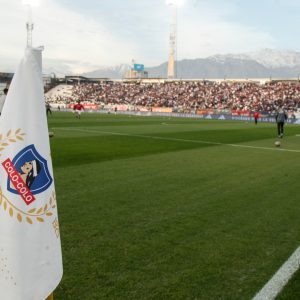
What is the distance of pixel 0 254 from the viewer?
2223 mm

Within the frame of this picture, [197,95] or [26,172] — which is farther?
[197,95]

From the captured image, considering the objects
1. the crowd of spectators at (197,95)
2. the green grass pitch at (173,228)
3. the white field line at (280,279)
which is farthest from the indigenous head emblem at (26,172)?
the crowd of spectators at (197,95)

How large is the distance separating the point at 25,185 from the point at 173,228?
12.0 ft

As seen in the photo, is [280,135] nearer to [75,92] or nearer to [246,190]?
[246,190]

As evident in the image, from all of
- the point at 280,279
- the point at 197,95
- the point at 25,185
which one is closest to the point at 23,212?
the point at 25,185

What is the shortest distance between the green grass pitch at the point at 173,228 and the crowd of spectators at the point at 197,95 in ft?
153

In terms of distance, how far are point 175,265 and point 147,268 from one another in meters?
0.32

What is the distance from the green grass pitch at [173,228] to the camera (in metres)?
3.81

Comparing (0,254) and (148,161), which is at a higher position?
(0,254)

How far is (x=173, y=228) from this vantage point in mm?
5578

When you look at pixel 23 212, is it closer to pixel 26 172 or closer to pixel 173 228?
pixel 26 172

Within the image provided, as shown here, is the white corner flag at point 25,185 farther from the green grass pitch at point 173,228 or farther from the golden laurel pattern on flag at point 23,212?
the green grass pitch at point 173,228

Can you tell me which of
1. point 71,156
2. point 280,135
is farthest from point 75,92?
point 71,156

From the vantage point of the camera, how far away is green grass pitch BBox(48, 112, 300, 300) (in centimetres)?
381
